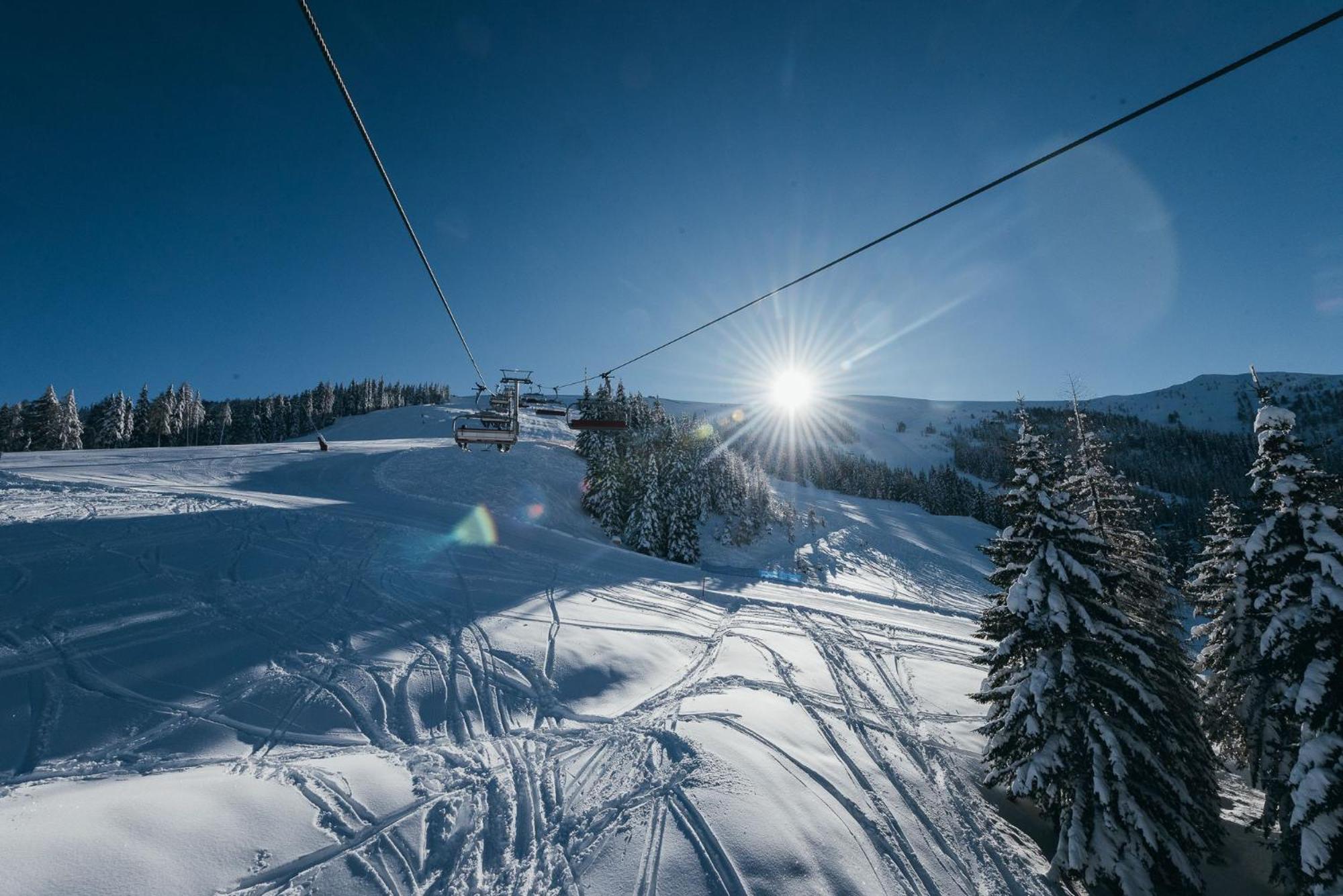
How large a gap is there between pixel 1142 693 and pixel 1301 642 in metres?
2.85

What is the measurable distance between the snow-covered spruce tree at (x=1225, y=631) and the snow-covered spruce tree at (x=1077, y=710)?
511cm

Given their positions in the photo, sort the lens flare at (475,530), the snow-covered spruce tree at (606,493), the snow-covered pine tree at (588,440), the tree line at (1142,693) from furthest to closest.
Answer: the snow-covered pine tree at (588,440)
the snow-covered spruce tree at (606,493)
the lens flare at (475,530)
the tree line at (1142,693)

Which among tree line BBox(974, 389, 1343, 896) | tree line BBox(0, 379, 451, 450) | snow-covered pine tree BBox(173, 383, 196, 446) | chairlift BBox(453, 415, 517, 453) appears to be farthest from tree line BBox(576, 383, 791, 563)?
snow-covered pine tree BBox(173, 383, 196, 446)

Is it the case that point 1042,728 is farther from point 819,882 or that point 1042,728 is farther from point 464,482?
point 464,482

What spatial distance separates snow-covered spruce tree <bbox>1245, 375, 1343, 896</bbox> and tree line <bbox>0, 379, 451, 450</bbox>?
87.6 metres

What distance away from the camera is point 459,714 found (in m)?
9.99

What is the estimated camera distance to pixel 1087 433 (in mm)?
17531

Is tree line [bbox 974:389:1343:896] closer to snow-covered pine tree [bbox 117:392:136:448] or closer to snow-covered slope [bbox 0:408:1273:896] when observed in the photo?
snow-covered slope [bbox 0:408:1273:896]

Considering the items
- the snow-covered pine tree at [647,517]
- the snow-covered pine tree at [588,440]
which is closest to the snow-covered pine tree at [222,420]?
the snow-covered pine tree at [588,440]

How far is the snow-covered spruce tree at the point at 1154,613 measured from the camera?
33.4 feet

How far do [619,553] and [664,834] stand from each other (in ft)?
69.7

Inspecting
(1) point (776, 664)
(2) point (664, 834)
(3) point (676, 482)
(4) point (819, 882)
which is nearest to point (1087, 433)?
(1) point (776, 664)

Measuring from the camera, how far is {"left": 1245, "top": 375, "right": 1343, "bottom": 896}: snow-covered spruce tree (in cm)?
794

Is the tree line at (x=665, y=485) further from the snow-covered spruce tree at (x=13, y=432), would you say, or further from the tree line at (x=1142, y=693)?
the snow-covered spruce tree at (x=13, y=432)
